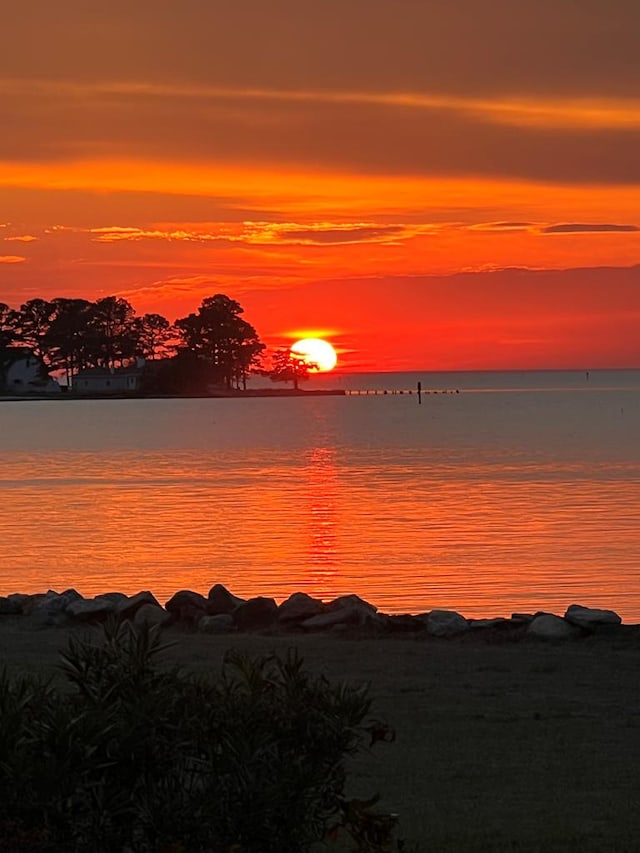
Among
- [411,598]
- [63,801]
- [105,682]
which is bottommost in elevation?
[411,598]

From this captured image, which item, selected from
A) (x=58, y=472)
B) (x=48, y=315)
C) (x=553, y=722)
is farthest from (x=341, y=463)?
(x=48, y=315)

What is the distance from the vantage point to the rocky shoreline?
16.7 m

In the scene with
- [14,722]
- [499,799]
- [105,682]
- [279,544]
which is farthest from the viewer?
[279,544]

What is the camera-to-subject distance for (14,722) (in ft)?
18.0

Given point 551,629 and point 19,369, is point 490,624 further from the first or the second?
point 19,369

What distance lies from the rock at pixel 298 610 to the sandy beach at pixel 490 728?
2.37 ft

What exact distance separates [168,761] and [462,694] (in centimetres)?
773

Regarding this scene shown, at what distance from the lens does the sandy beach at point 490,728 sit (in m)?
8.69

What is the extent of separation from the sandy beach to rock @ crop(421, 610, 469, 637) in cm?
23

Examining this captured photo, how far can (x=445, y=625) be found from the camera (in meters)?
16.9

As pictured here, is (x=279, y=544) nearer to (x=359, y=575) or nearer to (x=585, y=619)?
(x=359, y=575)

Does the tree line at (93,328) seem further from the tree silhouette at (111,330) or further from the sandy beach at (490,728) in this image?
the sandy beach at (490,728)

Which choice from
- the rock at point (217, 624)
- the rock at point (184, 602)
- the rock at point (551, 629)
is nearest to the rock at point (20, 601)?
the rock at point (184, 602)

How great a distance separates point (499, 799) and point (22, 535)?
27796 millimetres
